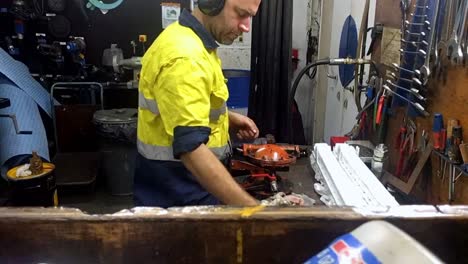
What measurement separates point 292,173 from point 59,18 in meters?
2.80

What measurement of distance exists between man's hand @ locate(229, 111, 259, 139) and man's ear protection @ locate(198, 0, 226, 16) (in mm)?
568

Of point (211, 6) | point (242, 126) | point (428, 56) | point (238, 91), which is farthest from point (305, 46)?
point (211, 6)

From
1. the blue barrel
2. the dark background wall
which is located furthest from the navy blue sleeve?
the dark background wall

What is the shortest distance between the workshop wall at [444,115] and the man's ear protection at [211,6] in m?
0.76

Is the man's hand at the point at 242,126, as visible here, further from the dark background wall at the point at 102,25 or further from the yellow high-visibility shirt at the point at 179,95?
the dark background wall at the point at 102,25

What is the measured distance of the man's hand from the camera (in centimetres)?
169

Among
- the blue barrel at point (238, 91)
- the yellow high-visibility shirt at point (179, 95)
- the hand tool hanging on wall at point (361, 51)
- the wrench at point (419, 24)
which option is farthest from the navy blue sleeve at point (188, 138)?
the blue barrel at point (238, 91)

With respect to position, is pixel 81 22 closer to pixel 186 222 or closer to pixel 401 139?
pixel 401 139

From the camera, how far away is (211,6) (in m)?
1.21

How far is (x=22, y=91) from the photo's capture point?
10.1 feet

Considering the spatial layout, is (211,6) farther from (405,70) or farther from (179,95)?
(405,70)

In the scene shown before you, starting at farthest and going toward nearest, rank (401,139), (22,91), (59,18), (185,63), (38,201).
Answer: (59,18) → (22,91) → (38,201) → (401,139) → (185,63)

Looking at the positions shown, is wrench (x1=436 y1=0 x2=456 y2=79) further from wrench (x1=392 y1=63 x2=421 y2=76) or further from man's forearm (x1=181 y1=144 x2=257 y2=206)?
man's forearm (x1=181 y1=144 x2=257 y2=206)

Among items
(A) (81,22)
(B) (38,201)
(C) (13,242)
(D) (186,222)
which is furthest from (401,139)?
(A) (81,22)
